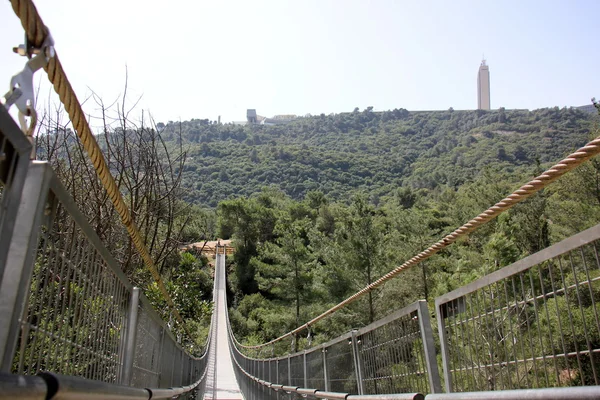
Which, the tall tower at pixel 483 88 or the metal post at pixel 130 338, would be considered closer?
the metal post at pixel 130 338

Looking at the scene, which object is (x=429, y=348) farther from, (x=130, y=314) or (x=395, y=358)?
(x=130, y=314)

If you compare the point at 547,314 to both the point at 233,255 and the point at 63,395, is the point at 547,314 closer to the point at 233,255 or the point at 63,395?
the point at 63,395

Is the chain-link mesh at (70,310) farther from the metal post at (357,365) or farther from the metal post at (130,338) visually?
the metal post at (357,365)

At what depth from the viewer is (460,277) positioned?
18.5 m

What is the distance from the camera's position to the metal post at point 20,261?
912 mm

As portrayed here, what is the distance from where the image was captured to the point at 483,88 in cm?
19238

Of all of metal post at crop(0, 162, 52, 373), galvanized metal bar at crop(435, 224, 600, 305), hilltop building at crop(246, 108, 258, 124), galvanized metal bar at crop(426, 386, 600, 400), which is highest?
hilltop building at crop(246, 108, 258, 124)

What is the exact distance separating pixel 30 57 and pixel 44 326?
0.58 metres

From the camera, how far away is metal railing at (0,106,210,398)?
938mm

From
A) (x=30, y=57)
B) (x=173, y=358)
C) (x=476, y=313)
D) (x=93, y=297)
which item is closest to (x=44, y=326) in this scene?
(x=93, y=297)

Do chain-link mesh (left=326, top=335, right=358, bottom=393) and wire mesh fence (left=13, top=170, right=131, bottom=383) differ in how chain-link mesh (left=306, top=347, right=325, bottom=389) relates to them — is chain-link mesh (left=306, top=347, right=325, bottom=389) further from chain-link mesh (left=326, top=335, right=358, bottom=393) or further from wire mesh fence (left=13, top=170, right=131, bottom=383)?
wire mesh fence (left=13, top=170, right=131, bottom=383)

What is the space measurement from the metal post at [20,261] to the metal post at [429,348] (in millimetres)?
1778

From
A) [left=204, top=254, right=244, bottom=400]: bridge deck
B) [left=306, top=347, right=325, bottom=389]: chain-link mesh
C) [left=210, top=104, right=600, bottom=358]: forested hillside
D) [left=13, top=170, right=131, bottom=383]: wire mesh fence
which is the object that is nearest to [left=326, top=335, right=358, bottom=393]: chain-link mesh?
[left=306, top=347, right=325, bottom=389]: chain-link mesh

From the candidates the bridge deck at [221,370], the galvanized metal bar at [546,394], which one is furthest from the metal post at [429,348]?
the bridge deck at [221,370]
